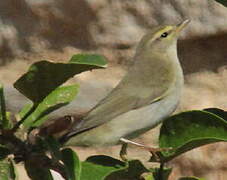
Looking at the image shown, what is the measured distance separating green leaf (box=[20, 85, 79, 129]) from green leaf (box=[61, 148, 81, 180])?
0.41 feet

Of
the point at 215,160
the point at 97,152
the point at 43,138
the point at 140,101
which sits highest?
the point at 43,138

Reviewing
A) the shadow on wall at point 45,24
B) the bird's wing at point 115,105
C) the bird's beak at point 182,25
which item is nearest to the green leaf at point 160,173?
the bird's wing at point 115,105

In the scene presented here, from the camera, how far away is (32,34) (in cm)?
339

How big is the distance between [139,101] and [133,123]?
0.17 metres

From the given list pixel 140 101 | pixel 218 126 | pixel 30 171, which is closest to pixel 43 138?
pixel 30 171

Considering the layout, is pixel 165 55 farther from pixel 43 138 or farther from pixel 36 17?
pixel 43 138

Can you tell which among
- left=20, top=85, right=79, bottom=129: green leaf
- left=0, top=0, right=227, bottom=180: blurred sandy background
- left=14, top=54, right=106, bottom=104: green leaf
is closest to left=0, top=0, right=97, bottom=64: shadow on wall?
left=0, top=0, right=227, bottom=180: blurred sandy background

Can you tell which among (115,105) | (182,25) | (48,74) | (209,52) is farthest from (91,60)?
(209,52)

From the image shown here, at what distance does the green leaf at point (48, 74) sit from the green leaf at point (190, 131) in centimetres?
33

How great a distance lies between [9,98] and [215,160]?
102 cm

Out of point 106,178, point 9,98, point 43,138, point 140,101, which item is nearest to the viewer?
point 43,138

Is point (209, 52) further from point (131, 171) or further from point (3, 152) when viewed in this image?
point (3, 152)

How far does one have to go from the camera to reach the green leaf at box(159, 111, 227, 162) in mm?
1951

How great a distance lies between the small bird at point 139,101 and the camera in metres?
2.87
